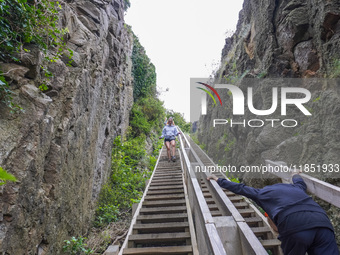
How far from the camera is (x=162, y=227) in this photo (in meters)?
4.04

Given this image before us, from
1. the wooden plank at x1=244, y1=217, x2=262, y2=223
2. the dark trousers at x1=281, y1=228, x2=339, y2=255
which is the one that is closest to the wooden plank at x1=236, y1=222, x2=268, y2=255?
the dark trousers at x1=281, y1=228, x2=339, y2=255

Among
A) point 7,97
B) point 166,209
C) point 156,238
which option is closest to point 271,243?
point 156,238

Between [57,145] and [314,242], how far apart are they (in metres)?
3.84

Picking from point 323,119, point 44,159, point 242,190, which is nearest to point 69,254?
point 44,159

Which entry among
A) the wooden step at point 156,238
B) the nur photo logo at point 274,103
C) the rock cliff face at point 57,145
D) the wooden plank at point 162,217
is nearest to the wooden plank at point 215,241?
the rock cliff face at point 57,145

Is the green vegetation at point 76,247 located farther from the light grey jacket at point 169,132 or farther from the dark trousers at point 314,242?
the light grey jacket at point 169,132

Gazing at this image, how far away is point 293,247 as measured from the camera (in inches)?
69.7

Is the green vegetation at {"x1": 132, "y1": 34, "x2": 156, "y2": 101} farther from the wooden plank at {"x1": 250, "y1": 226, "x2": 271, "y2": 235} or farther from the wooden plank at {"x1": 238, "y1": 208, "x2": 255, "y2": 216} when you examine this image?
the wooden plank at {"x1": 250, "y1": 226, "x2": 271, "y2": 235}

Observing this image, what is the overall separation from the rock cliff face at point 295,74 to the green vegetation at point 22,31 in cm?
541

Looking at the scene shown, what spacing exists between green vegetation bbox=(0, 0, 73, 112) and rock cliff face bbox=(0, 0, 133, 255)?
132 millimetres

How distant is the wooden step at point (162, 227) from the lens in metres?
4.04

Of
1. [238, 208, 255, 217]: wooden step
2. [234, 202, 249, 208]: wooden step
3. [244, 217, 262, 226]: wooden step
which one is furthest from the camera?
[234, 202, 249, 208]: wooden step

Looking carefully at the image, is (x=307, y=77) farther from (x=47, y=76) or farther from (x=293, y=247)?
(x=47, y=76)

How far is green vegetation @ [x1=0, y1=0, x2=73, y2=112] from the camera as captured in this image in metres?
2.90
